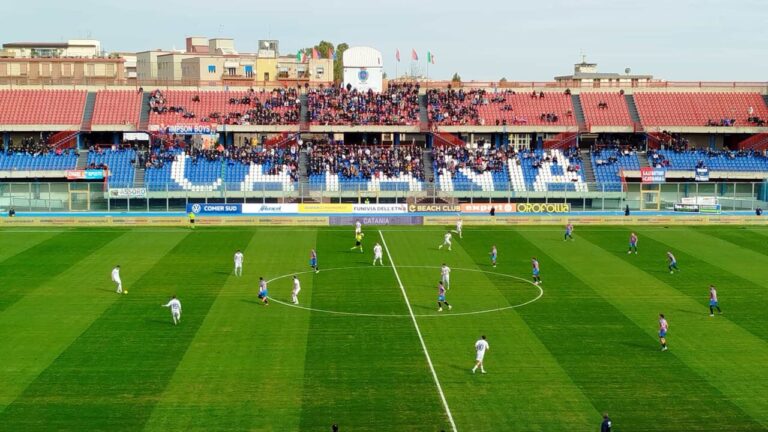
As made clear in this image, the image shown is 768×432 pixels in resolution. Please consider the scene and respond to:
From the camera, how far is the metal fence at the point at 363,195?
252 feet

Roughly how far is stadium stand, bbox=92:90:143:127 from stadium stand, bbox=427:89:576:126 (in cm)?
2876

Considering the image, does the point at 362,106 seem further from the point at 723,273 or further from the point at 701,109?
the point at 723,273

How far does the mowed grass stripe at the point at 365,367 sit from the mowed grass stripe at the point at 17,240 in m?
20.8

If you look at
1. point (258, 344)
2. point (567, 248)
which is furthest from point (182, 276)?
point (567, 248)

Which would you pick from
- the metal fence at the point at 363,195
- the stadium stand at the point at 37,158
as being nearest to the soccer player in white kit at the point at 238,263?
the metal fence at the point at 363,195

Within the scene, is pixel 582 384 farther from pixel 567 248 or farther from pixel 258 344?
pixel 567 248

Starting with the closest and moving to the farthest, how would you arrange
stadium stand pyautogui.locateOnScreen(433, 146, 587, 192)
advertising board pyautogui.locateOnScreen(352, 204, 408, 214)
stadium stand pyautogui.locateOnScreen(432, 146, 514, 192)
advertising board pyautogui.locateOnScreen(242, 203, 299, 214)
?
advertising board pyautogui.locateOnScreen(352, 204, 408, 214)
advertising board pyautogui.locateOnScreen(242, 203, 299, 214)
stadium stand pyautogui.locateOnScreen(433, 146, 587, 192)
stadium stand pyautogui.locateOnScreen(432, 146, 514, 192)

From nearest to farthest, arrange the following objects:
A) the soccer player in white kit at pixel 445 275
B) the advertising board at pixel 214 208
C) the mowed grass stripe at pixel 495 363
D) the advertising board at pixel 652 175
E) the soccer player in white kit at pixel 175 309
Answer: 1. the mowed grass stripe at pixel 495 363
2. the soccer player in white kit at pixel 175 309
3. the soccer player in white kit at pixel 445 275
4. the advertising board at pixel 214 208
5. the advertising board at pixel 652 175

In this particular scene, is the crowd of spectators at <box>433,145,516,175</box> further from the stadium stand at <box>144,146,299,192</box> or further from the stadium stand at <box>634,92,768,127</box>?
the stadium stand at <box>634,92,768,127</box>

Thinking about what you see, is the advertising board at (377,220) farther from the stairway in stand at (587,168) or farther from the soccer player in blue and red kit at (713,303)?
the soccer player in blue and red kit at (713,303)

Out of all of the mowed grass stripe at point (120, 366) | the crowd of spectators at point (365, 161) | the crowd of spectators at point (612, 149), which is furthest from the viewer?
the crowd of spectators at point (612, 149)

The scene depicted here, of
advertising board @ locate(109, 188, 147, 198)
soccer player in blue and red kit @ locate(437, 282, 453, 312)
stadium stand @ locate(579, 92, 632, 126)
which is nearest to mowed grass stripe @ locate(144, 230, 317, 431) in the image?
soccer player in blue and red kit @ locate(437, 282, 453, 312)

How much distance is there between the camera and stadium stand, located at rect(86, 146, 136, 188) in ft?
272

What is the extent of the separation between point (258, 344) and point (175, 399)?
6.89 m
